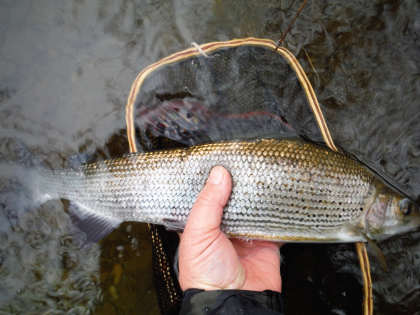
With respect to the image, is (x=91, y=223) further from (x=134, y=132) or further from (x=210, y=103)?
(x=210, y=103)

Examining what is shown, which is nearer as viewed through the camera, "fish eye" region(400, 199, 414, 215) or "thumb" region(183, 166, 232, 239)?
"thumb" region(183, 166, 232, 239)

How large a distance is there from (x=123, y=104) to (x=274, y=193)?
5.83 ft

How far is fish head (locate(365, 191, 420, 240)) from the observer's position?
170cm

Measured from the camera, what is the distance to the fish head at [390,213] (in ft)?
5.59

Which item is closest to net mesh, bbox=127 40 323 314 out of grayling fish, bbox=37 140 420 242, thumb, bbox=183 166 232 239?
grayling fish, bbox=37 140 420 242

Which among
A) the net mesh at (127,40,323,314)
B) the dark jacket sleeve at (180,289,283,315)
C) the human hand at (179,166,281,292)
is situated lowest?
the dark jacket sleeve at (180,289,283,315)

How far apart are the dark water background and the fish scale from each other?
1.94ft

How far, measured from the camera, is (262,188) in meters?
1.64

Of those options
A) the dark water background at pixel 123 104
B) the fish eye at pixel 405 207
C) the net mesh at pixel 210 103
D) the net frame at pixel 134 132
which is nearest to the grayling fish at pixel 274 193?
the fish eye at pixel 405 207

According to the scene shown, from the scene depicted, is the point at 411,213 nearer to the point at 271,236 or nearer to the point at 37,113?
the point at 271,236

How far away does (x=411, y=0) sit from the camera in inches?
96.3

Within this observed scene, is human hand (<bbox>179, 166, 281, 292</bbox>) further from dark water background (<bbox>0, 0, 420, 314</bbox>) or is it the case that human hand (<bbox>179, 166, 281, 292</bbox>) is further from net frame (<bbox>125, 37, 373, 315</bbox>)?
dark water background (<bbox>0, 0, 420, 314</bbox>)

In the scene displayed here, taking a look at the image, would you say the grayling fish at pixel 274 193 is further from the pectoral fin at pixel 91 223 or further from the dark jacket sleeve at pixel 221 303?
the dark jacket sleeve at pixel 221 303

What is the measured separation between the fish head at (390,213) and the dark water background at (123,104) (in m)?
0.49
